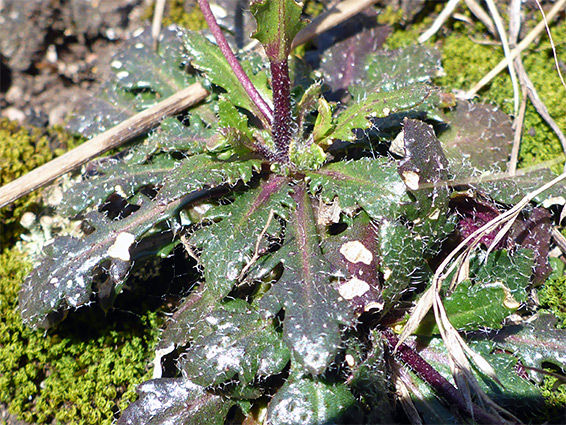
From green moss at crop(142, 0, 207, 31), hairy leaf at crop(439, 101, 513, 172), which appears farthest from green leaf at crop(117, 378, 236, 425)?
green moss at crop(142, 0, 207, 31)

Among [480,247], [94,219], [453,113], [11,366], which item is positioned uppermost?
[453,113]

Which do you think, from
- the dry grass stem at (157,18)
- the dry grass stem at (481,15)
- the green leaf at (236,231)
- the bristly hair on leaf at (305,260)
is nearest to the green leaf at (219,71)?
the bristly hair on leaf at (305,260)

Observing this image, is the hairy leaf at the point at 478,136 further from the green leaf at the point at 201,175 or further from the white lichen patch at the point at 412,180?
the green leaf at the point at 201,175

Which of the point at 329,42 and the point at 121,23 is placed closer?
the point at 329,42

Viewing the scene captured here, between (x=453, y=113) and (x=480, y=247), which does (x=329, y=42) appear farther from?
(x=480, y=247)

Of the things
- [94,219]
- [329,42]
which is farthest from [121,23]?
[94,219]

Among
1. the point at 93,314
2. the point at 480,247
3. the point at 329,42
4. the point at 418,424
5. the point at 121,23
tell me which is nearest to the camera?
the point at 418,424

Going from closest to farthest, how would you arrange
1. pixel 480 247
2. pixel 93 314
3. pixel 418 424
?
pixel 418 424
pixel 480 247
pixel 93 314
